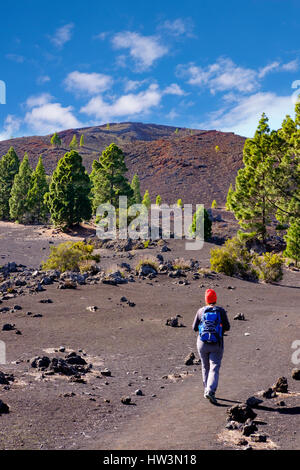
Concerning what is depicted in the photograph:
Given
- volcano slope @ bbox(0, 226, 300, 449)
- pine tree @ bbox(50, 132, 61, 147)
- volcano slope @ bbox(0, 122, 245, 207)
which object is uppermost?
pine tree @ bbox(50, 132, 61, 147)

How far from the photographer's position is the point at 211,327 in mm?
6355

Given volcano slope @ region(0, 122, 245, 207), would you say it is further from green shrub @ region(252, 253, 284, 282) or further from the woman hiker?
the woman hiker

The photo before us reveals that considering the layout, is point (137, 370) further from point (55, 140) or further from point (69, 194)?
point (55, 140)

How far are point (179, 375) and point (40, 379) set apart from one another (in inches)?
114

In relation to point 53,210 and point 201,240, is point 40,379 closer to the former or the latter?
point 201,240

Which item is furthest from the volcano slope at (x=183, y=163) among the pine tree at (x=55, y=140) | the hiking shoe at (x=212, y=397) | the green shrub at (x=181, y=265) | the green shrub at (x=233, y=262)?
the hiking shoe at (x=212, y=397)

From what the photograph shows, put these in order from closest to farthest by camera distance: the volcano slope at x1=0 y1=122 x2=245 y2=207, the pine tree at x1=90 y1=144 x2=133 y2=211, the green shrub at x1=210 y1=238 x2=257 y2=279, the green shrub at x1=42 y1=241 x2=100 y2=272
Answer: the green shrub at x1=42 y1=241 x2=100 y2=272, the green shrub at x1=210 y1=238 x2=257 y2=279, the pine tree at x1=90 y1=144 x2=133 y2=211, the volcano slope at x1=0 y1=122 x2=245 y2=207

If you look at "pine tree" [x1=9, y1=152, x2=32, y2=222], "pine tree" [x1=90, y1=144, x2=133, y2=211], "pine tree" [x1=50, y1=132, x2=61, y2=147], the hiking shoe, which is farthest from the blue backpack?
"pine tree" [x1=50, y1=132, x2=61, y2=147]

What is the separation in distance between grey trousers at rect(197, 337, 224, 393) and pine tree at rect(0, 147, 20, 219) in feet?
179

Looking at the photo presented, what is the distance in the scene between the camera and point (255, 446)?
15.3 ft

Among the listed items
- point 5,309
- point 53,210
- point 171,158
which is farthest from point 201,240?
point 171,158

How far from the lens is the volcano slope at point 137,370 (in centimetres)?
Answer: 505

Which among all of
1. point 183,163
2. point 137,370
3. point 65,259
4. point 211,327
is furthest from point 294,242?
point 183,163

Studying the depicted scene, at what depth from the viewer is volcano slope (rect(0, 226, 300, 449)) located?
5.05 meters
